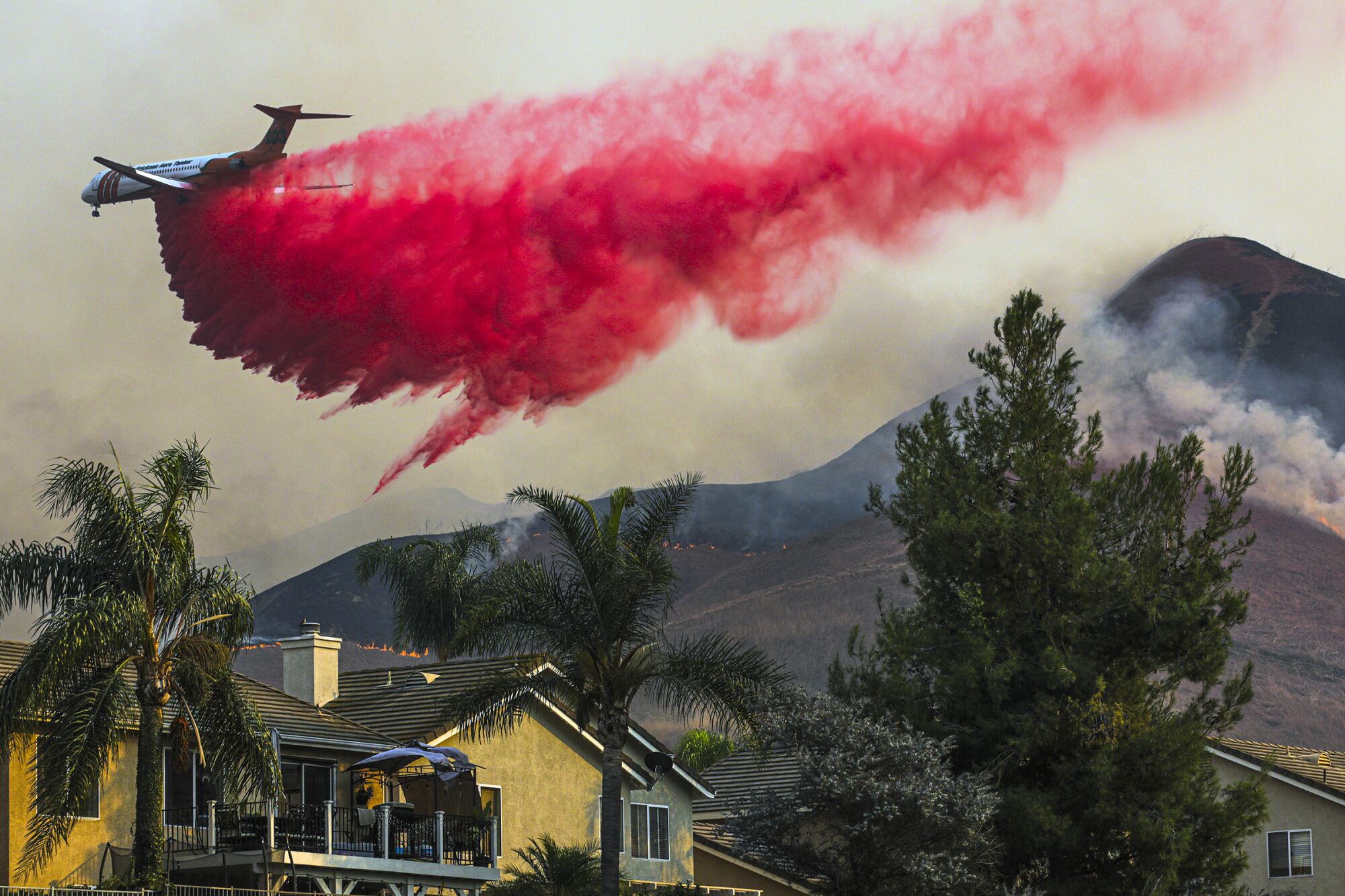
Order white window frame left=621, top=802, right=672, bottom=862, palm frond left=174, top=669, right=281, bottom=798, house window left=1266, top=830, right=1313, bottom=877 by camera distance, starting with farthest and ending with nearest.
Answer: house window left=1266, top=830, right=1313, bottom=877 → white window frame left=621, top=802, right=672, bottom=862 → palm frond left=174, top=669, right=281, bottom=798

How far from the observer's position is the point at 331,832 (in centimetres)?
3381

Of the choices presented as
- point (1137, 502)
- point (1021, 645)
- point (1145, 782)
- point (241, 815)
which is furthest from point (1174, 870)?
point (241, 815)

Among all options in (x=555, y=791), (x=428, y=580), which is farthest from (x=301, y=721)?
(x=428, y=580)

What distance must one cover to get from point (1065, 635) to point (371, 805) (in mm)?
15726

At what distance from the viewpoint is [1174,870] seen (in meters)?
37.2

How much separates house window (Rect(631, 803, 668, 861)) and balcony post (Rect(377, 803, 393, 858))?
A: 9.69 m

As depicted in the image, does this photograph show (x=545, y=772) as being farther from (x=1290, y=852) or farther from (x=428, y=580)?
(x=428, y=580)

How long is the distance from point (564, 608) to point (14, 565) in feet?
32.9

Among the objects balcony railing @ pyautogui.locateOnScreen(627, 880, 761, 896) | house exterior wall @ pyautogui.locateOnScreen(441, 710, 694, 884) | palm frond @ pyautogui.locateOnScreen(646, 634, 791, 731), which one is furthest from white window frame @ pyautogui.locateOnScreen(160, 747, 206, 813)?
balcony railing @ pyautogui.locateOnScreen(627, 880, 761, 896)

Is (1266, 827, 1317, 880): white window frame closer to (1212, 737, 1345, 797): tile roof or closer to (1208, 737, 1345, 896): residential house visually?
(1208, 737, 1345, 896): residential house

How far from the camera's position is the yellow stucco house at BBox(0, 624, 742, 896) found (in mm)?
32844

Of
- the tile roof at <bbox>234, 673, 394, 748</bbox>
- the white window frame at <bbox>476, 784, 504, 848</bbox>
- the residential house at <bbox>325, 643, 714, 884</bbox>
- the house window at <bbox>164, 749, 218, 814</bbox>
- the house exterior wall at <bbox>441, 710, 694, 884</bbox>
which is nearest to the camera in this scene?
the house window at <bbox>164, 749, 218, 814</bbox>

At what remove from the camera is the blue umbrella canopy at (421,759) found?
35.5 meters

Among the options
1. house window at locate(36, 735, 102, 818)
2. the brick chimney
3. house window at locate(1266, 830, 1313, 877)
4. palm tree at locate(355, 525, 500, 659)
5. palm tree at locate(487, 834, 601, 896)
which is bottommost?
house window at locate(1266, 830, 1313, 877)
